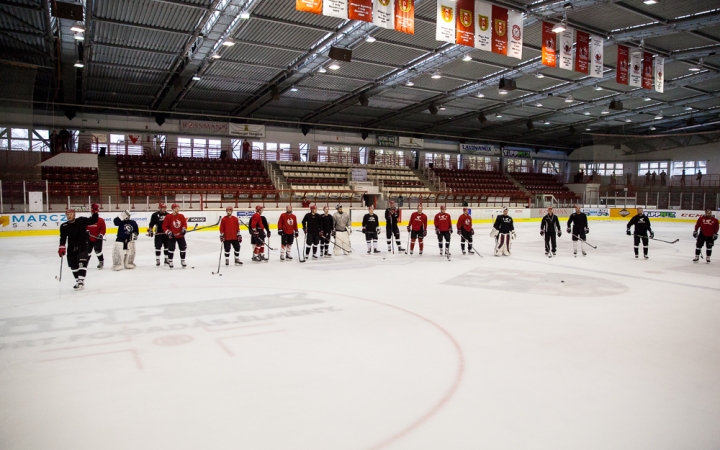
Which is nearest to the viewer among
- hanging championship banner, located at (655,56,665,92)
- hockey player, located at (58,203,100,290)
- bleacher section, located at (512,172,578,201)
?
hockey player, located at (58,203,100,290)

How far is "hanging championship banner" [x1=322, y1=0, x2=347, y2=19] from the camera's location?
9.81 metres

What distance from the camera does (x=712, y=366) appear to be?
14.6 ft

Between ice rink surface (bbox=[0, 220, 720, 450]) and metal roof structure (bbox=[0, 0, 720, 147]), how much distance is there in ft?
31.6

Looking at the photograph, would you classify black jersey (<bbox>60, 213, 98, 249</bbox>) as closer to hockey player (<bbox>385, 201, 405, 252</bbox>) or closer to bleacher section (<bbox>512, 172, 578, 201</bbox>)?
hockey player (<bbox>385, 201, 405, 252</bbox>)

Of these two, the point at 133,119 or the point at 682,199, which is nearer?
the point at 133,119

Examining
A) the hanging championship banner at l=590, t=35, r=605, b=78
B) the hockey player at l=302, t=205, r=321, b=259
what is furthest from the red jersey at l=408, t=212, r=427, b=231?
the hanging championship banner at l=590, t=35, r=605, b=78

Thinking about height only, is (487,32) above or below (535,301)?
above

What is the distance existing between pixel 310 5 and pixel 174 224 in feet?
18.5

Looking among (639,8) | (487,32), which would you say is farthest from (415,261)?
(639,8)

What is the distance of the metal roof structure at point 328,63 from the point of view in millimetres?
15086

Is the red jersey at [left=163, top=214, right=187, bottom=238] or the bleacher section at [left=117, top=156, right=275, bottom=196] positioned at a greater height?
the bleacher section at [left=117, top=156, right=275, bottom=196]

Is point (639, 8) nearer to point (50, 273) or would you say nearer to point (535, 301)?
point (535, 301)

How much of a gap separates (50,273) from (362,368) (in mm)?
8163

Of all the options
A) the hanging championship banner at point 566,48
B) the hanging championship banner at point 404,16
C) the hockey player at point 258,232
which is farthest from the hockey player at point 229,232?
the hanging championship banner at point 566,48
